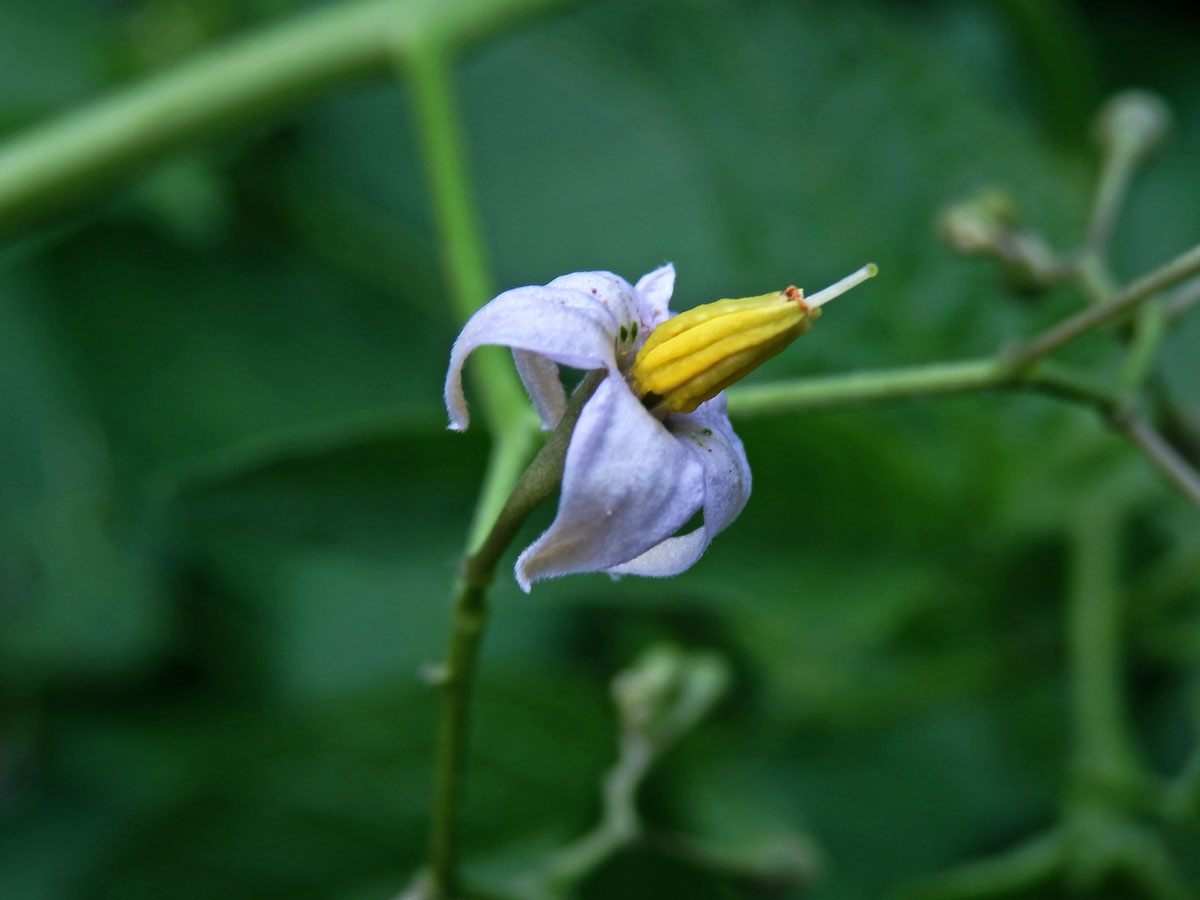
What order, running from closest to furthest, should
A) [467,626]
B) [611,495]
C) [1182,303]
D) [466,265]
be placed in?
[611,495] → [467,626] → [1182,303] → [466,265]

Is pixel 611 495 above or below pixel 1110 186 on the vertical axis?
below

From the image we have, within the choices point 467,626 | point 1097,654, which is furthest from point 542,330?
point 1097,654

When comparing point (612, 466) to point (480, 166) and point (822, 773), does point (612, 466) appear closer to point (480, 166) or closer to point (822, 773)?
point (822, 773)

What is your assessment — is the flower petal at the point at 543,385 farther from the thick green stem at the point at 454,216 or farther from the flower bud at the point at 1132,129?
the flower bud at the point at 1132,129

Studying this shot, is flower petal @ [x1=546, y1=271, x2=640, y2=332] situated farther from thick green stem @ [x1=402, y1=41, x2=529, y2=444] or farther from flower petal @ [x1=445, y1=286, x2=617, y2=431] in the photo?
thick green stem @ [x1=402, y1=41, x2=529, y2=444]

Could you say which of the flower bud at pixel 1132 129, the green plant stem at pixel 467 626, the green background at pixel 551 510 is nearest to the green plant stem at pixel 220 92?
the green background at pixel 551 510

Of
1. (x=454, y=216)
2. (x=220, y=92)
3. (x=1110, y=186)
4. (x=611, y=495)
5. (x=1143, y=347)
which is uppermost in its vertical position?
(x=220, y=92)

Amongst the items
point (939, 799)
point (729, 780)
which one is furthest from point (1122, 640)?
point (729, 780)

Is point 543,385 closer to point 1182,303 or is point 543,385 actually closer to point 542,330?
point 542,330
